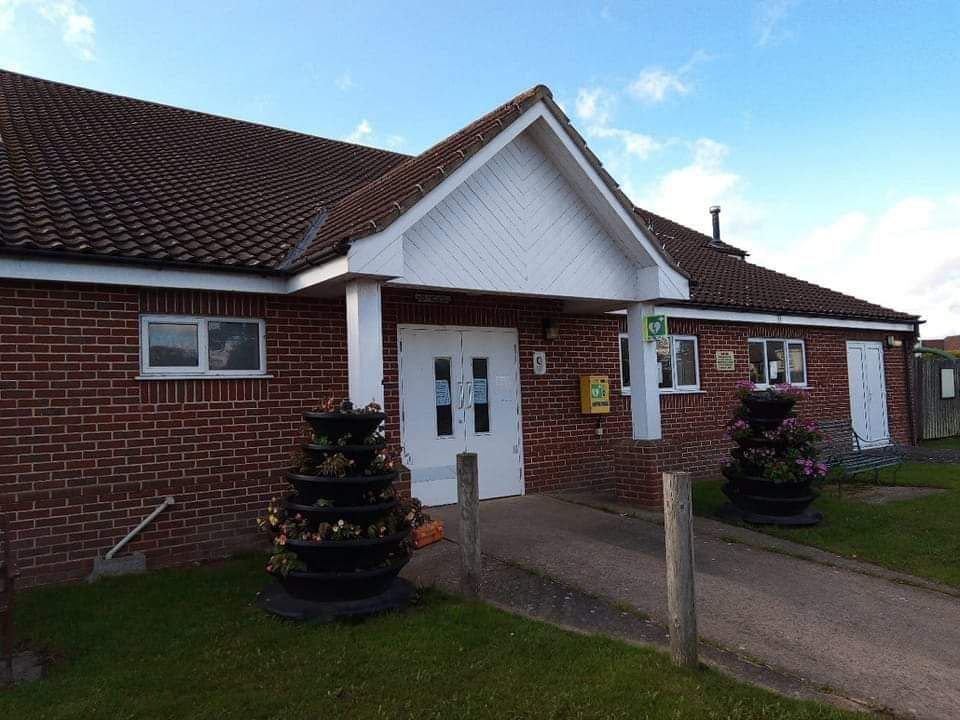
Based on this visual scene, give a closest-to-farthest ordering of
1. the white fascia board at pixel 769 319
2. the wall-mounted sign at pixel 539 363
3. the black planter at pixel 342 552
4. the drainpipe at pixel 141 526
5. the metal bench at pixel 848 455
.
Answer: the black planter at pixel 342 552 < the drainpipe at pixel 141 526 < the wall-mounted sign at pixel 539 363 < the metal bench at pixel 848 455 < the white fascia board at pixel 769 319

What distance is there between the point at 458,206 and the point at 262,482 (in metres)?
3.54

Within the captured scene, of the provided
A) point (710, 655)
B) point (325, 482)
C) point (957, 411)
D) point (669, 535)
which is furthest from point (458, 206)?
point (957, 411)

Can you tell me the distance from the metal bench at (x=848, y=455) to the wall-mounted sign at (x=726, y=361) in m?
1.71

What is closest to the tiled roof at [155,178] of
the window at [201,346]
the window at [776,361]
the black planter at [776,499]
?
the window at [201,346]

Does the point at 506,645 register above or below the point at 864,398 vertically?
below

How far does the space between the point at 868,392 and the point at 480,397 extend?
33.0 feet

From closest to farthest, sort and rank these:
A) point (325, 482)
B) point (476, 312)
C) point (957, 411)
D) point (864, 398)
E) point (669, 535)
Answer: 1. point (669, 535)
2. point (325, 482)
3. point (476, 312)
4. point (864, 398)
5. point (957, 411)

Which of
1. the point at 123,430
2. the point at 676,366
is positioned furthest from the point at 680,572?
the point at 676,366

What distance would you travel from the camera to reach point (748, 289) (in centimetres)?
1267

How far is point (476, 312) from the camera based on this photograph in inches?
346

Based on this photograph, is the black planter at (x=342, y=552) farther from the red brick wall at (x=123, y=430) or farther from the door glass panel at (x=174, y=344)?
the door glass panel at (x=174, y=344)

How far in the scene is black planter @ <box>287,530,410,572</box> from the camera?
4.68 metres

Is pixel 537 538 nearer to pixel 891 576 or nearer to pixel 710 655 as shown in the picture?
pixel 710 655

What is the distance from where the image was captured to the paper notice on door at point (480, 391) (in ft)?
28.7
